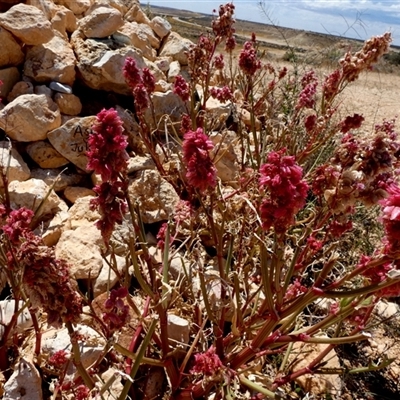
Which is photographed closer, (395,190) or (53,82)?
(395,190)

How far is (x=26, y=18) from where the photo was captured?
148 inches

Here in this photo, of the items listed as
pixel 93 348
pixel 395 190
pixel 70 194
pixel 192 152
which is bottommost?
pixel 93 348

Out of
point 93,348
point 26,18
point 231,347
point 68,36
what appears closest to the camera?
point 93,348

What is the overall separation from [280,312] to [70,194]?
7.22ft

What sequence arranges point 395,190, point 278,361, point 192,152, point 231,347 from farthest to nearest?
point 278,361 → point 231,347 → point 192,152 → point 395,190

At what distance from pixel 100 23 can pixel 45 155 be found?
5.38 feet

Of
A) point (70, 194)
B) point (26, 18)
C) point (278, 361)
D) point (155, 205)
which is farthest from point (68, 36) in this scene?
point (278, 361)

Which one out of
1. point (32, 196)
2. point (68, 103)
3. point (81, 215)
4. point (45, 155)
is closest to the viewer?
point (32, 196)

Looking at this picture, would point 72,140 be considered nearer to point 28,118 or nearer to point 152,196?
point 28,118

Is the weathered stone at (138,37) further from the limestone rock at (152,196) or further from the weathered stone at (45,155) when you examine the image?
the limestone rock at (152,196)

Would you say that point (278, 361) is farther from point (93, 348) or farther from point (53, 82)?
point (53, 82)

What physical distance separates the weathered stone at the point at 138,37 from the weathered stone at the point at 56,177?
1.76 meters

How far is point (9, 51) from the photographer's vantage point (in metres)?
3.86

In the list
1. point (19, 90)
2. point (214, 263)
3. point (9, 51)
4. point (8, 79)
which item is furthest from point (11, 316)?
point (9, 51)
